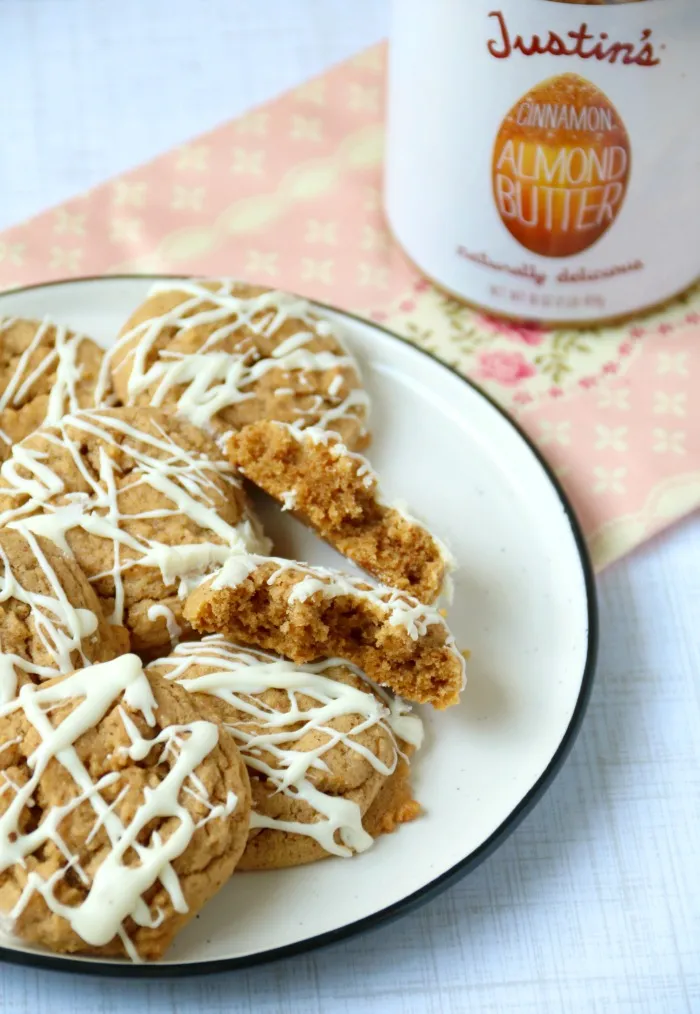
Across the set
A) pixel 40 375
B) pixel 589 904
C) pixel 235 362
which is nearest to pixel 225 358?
pixel 235 362

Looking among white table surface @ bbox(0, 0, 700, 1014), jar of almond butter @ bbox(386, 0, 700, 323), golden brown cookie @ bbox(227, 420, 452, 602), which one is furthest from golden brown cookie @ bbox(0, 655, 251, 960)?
jar of almond butter @ bbox(386, 0, 700, 323)

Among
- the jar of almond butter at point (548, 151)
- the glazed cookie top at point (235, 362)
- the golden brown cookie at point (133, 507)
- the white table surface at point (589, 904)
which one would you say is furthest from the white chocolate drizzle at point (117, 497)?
the jar of almond butter at point (548, 151)

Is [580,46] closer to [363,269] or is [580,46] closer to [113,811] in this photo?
[363,269]

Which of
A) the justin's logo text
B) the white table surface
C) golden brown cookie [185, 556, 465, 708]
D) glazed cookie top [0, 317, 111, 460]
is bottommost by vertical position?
the white table surface

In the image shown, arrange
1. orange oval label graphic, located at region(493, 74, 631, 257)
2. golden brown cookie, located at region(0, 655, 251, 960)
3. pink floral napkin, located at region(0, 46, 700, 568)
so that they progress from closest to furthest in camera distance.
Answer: golden brown cookie, located at region(0, 655, 251, 960)
orange oval label graphic, located at region(493, 74, 631, 257)
pink floral napkin, located at region(0, 46, 700, 568)

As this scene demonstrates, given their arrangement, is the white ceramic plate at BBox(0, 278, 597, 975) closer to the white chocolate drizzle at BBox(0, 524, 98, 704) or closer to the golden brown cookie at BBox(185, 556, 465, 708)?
the golden brown cookie at BBox(185, 556, 465, 708)
